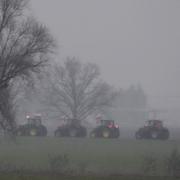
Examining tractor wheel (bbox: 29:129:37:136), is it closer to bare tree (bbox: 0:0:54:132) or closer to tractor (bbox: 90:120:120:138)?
tractor (bbox: 90:120:120:138)

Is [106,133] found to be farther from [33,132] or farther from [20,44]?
[20,44]

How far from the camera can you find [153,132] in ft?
178

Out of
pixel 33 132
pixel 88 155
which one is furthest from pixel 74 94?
pixel 88 155

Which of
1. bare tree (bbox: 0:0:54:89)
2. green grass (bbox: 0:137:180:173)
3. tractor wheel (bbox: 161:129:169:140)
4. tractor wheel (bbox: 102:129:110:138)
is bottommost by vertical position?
green grass (bbox: 0:137:180:173)

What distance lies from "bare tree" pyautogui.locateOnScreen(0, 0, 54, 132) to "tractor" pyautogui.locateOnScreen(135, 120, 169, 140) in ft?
78.1

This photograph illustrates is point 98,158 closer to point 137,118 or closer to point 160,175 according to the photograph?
point 160,175

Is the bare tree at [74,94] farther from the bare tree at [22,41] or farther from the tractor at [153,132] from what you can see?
the bare tree at [22,41]

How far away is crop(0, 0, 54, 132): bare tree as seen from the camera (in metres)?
31.7

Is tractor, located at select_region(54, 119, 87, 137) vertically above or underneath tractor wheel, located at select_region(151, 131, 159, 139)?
above

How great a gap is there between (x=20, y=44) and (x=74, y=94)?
42.6m

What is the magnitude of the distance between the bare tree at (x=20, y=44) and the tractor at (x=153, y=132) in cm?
2379

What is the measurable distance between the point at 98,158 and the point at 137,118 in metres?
109

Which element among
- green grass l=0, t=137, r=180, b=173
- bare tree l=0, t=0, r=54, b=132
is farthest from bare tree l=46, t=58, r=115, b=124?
bare tree l=0, t=0, r=54, b=132

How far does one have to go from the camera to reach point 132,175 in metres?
25.5
